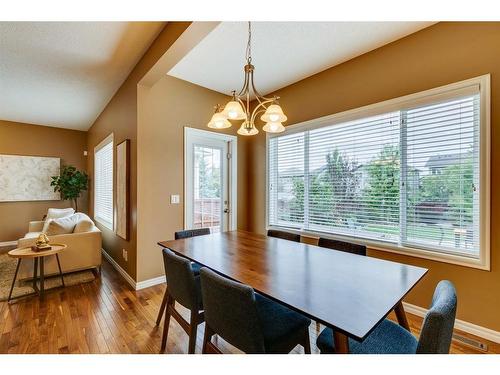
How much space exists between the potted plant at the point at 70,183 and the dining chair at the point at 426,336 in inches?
235

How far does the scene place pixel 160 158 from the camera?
121 inches

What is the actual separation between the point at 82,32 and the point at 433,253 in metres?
3.78

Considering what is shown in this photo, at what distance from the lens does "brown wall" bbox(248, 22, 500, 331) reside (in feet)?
6.18

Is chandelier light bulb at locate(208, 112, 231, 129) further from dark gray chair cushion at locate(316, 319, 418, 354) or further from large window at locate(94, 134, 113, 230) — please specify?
large window at locate(94, 134, 113, 230)

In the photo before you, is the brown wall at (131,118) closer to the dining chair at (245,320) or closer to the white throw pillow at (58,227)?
the white throw pillow at (58,227)

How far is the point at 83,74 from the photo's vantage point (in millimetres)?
3066

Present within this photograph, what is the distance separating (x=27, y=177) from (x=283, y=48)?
19.6 feet

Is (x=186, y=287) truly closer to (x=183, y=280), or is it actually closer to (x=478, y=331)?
(x=183, y=280)

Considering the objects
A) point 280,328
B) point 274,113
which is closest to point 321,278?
point 280,328

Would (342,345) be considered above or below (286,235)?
below

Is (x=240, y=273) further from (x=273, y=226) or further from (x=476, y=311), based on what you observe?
(x=273, y=226)

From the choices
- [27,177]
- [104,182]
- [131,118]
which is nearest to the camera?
[131,118]

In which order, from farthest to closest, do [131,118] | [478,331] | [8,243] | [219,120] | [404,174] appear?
1. [8,243]
2. [131,118]
3. [404,174]
4. [478,331]
5. [219,120]

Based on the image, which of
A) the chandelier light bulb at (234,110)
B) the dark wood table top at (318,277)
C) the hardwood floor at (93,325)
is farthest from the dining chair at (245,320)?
the chandelier light bulb at (234,110)
